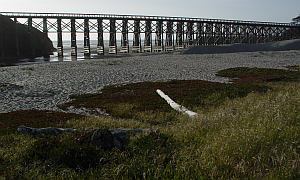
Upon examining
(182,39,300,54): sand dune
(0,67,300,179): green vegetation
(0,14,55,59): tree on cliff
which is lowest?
(0,67,300,179): green vegetation

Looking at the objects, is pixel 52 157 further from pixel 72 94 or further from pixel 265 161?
pixel 72 94

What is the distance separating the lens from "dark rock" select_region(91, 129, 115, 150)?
5.11 meters

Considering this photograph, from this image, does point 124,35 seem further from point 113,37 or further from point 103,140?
point 103,140

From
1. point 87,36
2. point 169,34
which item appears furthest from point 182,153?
point 169,34

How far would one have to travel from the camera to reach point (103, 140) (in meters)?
5.18

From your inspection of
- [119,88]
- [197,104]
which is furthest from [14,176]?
[119,88]

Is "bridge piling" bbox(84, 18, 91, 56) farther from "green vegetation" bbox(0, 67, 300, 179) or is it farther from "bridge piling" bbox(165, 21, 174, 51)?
"green vegetation" bbox(0, 67, 300, 179)

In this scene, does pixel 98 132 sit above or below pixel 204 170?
above

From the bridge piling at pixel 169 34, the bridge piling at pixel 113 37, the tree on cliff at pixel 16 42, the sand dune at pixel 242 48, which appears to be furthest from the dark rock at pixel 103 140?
the bridge piling at pixel 169 34

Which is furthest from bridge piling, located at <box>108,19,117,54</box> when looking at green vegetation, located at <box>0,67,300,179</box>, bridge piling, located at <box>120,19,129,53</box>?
green vegetation, located at <box>0,67,300,179</box>

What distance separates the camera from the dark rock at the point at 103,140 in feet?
16.8

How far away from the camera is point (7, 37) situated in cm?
5272

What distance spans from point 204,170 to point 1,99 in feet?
41.5

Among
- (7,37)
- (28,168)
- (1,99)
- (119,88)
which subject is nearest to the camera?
(28,168)
